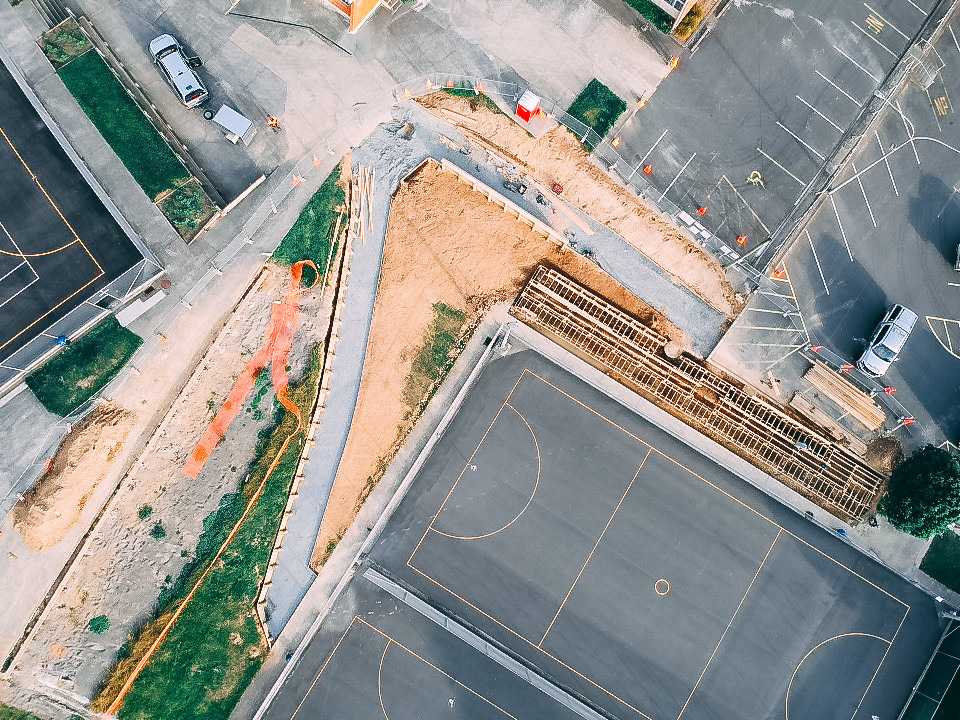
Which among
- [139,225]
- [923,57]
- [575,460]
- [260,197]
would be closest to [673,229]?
[575,460]

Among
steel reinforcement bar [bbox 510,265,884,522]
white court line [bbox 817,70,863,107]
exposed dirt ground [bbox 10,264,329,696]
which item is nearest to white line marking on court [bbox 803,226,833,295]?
steel reinforcement bar [bbox 510,265,884,522]

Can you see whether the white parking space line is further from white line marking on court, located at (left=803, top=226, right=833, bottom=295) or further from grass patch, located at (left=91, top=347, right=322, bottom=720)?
grass patch, located at (left=91, top=347, right=322, bottom=720)

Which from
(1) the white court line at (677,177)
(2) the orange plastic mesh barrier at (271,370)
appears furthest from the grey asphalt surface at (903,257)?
(2) the orange plastic mesh barrier at (271,370)

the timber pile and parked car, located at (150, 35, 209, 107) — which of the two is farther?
the timber pile

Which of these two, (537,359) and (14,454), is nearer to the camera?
(14,454)

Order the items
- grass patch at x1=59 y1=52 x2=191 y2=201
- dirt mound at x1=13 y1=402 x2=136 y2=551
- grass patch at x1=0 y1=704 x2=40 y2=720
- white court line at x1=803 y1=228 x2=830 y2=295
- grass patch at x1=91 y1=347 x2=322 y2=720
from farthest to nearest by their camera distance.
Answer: white court line at x1=803 y1=228 x2=830 y2=295
grass patch at x1=59 y1=52 x2=191 y2=201
grass patch at x1=91 y1=347 x2=322 y2=720
grass patch at x1=0 y1=704 x2=40 y2=720
dirt mound at x1=13 y1=402 x2=136 y2=551

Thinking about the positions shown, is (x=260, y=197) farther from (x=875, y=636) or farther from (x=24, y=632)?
(x=875, y=636)
